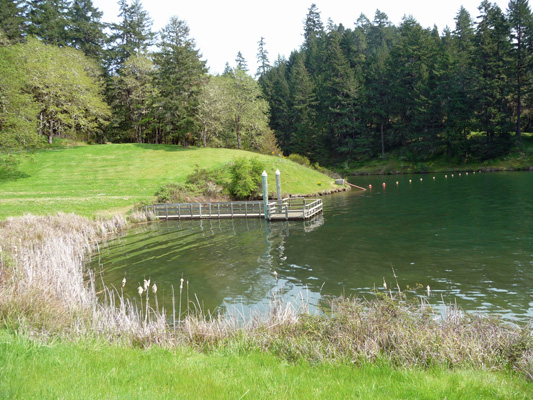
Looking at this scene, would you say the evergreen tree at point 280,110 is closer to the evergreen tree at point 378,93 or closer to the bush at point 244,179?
the evergreen tree at point 378,93

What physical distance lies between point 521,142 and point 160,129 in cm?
6833

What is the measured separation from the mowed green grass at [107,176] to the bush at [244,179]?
3.53 metres

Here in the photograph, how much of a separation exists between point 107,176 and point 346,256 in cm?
4150

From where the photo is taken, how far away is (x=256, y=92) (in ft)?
244

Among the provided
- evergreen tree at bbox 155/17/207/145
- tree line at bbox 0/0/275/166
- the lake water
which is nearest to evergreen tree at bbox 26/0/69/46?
tree line at bbox 0/0/275/166

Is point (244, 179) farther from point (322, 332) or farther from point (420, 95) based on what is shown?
point (420, 95)

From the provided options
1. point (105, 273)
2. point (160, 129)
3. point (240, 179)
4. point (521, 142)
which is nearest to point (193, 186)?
point (240, 179)

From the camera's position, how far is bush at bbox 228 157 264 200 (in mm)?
43656

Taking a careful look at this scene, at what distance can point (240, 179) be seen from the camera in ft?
145

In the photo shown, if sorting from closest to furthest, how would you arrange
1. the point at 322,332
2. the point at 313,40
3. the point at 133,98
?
1. the point at 322,332
2. the point at 133,98
3. the point at 313,40

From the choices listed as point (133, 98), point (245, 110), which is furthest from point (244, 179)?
point (133, 98)

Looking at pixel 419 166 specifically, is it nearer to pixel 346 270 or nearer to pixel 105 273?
pixel 346 270

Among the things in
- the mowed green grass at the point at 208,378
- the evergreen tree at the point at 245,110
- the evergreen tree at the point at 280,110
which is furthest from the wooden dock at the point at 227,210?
the evergreen tree at the point at 280,110

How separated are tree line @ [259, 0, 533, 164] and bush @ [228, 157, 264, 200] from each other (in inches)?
1852
